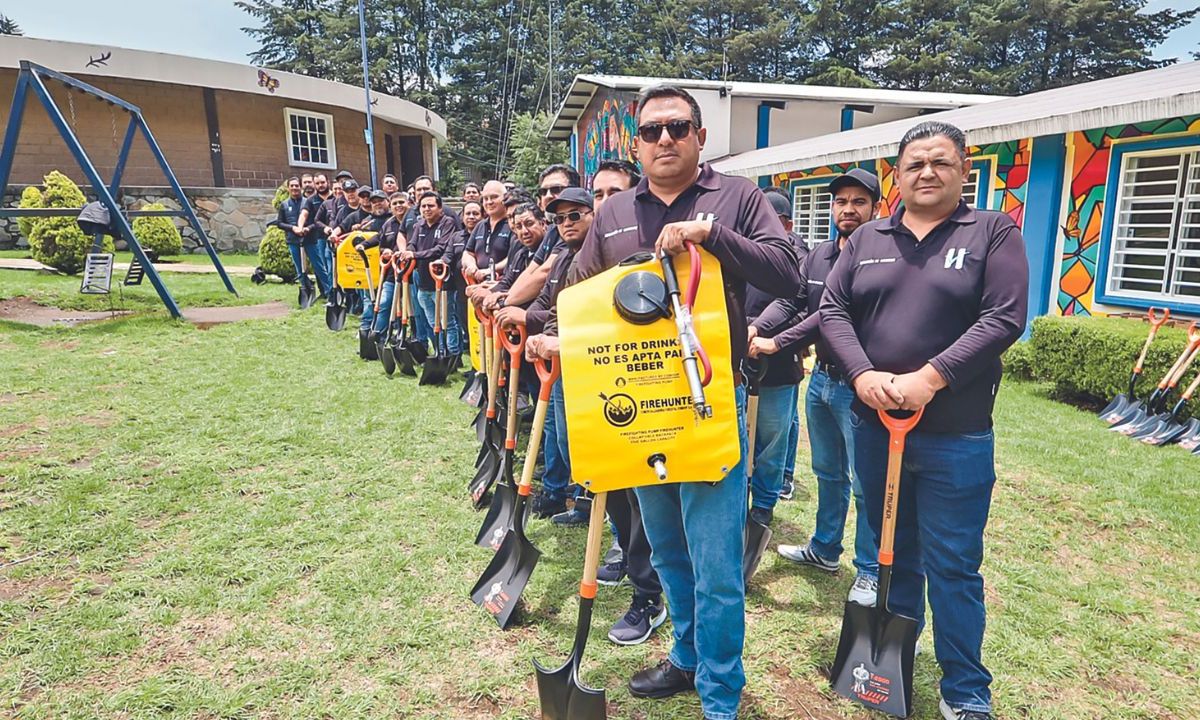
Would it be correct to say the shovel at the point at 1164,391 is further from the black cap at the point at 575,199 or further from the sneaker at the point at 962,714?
the black cap at the point at 575,199

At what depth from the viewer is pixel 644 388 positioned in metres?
2.07

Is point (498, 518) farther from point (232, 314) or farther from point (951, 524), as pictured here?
point (232, 314)

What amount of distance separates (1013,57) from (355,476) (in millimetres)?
42828

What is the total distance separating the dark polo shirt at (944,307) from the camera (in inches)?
85.8

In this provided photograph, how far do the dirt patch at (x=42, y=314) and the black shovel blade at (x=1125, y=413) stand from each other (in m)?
12.1

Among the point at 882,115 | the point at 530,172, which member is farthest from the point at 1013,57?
the point at 530,172

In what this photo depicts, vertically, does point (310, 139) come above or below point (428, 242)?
above

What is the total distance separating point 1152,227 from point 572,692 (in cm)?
808

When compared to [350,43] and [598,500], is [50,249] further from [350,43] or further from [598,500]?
[350,43]

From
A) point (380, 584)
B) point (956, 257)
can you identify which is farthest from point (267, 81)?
point (956, 257)

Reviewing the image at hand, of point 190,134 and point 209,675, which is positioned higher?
point 190,134

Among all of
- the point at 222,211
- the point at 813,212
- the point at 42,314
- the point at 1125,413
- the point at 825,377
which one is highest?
the point at 222,211

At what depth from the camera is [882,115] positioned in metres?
19.9

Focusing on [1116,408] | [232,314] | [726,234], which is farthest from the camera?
[232,314]
